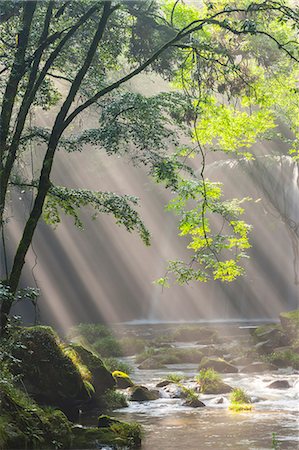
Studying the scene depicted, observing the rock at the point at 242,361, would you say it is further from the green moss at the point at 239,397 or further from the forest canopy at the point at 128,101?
the forest canopy at the point at 128,101

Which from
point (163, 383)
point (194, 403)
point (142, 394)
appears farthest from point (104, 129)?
point (163, 383)

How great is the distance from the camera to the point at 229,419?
12031 millimetres

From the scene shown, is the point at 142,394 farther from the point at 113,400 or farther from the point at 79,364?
the point at 79,364

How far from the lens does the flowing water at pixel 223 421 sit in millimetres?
10047

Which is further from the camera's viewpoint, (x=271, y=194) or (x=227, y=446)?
(x=271, y=194)

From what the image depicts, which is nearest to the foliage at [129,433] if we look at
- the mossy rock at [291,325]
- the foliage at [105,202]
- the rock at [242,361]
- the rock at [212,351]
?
the foliage at [105,202]

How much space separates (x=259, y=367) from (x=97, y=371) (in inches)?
274

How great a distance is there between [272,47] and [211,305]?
2479cm

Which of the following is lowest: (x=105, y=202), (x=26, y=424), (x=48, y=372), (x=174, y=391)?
(x=26, y=424)

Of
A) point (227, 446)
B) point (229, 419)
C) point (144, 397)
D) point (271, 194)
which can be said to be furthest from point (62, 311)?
point (227, 446)

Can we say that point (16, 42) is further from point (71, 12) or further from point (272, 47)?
point (272, 47)

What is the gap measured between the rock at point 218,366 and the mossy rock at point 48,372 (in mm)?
6905

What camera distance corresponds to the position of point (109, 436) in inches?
371

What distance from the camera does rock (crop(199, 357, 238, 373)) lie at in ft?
60.5
